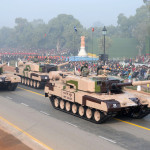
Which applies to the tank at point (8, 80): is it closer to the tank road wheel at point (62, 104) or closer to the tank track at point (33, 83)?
the tank track at point (33, 83)

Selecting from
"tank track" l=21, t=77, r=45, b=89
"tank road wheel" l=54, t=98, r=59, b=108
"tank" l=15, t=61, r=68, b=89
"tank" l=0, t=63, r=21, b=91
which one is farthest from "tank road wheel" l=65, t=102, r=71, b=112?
"tank track" l=21, t=77, r=45, b=89

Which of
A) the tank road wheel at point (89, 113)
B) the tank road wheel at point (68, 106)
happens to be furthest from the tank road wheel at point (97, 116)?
the tank road wheel at point (68, 106)

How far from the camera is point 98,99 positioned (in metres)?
15.6

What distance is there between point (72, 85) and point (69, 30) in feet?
197

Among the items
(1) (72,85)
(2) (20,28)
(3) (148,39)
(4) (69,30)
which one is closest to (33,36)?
(4) (69,30)

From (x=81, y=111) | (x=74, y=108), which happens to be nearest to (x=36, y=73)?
(x=74, y=108)

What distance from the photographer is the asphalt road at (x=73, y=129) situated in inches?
499

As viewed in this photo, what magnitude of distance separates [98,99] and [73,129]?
78.4 inches

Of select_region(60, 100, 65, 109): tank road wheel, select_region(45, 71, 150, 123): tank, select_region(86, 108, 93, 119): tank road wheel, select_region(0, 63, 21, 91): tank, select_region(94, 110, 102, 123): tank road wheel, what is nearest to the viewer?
select_region(45, 71, 150, 123): tank

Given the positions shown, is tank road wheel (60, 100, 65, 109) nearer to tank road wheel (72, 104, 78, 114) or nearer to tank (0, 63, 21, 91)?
tank road wheel (72, 104, 78, 114)

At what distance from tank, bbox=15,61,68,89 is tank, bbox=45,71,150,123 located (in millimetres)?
8308

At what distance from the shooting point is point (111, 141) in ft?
43.1

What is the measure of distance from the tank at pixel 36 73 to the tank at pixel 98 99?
327 inches

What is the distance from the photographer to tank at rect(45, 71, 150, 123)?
15375mm
